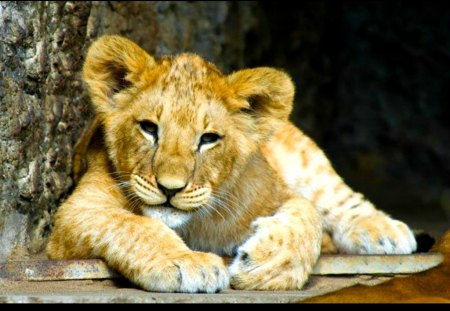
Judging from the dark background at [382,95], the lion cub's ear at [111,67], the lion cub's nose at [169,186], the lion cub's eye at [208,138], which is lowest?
the dark background at [382,95]

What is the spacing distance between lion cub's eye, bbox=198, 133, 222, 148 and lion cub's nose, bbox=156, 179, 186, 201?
0.22 metres

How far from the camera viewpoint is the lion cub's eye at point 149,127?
3.67m

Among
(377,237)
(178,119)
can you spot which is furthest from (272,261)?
(377,237)

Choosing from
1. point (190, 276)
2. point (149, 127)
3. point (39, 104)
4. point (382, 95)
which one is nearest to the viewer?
point (190, 276)

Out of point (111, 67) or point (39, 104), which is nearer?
point (111, 67)

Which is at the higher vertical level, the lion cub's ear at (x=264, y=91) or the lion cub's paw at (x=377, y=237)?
the lion cub's ear at (x=264, y=91)

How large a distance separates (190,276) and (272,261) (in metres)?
0.42

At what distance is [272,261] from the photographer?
3588mm

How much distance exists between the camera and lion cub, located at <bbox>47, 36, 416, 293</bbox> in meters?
3.48

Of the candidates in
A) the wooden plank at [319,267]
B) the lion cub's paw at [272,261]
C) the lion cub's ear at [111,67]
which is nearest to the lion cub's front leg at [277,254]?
the lion cub's paw at [272,261]

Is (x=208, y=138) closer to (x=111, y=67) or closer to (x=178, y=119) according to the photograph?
(x=178, y=119)

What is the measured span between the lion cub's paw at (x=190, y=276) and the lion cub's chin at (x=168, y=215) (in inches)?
9.7

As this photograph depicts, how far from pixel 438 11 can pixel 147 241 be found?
4.73 metres

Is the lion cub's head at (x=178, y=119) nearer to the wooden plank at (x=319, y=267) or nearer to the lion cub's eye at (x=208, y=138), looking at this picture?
the lion cub's eye at (x=208, y=138)
